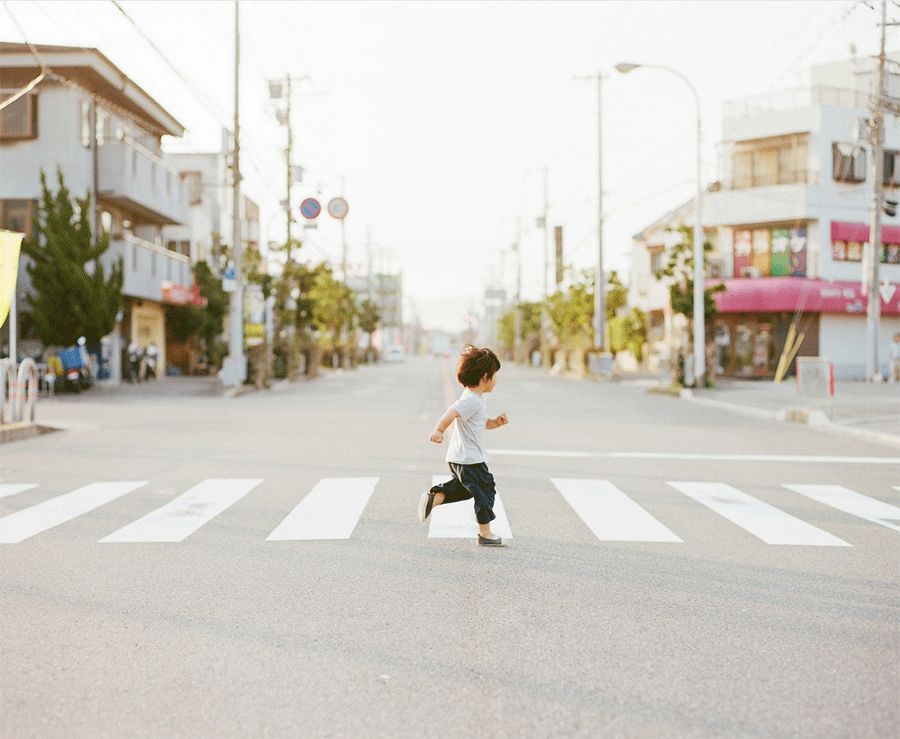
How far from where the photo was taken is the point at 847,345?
1703 inches

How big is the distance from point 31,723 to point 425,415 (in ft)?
54.1

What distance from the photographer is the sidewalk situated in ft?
58.3

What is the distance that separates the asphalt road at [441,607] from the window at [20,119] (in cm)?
2297

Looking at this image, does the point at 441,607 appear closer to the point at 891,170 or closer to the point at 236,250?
the point at 236,250

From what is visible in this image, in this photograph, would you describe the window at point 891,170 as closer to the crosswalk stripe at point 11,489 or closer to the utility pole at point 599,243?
the utility pole at point 599,243

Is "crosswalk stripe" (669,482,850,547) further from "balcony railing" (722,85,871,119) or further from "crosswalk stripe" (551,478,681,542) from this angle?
"balcony railing" (722,85,871,119)

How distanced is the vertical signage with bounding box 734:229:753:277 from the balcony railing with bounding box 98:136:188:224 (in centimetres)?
2290

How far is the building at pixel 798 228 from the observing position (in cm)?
4184

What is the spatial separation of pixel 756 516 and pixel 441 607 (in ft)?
13.1

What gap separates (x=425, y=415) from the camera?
20.1m

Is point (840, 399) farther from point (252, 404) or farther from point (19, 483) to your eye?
point (19, 483)

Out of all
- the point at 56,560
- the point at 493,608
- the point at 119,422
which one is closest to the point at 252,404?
the point at 119,422

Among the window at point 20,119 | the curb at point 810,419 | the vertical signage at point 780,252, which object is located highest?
the window at point 20,119

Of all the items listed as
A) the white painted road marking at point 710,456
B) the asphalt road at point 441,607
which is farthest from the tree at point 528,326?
the asphalt road at point 441,607
